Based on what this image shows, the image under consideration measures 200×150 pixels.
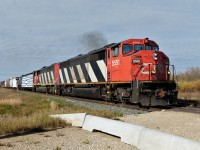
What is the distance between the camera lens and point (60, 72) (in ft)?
103

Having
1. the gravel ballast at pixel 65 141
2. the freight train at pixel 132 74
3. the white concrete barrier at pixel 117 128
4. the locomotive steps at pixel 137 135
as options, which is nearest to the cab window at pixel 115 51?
the freight train at pixel 132 74

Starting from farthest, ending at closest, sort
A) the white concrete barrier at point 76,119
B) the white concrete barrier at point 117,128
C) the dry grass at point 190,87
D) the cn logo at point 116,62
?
1. the dry grass at point 190,87
2. the cn logo at point 116,62
3. the white concrete barrier at point 76,119
4. the white concrete barrier at point 117,128

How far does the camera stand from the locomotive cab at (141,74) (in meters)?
15.1

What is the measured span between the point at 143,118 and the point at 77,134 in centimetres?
365

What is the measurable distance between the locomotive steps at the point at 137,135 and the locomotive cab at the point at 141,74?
18.1 feet

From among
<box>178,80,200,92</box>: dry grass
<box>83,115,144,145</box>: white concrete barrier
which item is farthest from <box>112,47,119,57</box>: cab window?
<box>178,80,200,92</box>: dry grass

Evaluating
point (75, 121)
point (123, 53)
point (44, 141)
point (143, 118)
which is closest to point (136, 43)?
point (123, 53)

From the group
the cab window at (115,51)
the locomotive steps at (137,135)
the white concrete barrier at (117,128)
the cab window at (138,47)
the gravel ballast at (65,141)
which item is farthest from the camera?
the cab window at (115,51)

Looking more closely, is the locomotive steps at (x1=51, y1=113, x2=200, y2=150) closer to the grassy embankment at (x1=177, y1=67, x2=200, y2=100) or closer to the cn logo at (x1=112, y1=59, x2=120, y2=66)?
the cn logo at (x1=112, y1=59, x2=120, y2=66)

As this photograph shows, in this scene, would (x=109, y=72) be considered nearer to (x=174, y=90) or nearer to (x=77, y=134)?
(x=174, y=90)

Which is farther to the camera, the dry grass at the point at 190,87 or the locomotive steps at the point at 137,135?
the dry grass at the point at 190,87

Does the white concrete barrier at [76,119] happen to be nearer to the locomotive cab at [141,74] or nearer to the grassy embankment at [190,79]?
the locomotive cab at [141,74]

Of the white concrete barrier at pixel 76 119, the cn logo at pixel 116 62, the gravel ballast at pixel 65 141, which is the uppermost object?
the cn logo at pixel 116 62

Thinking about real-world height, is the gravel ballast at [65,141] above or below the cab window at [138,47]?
below
